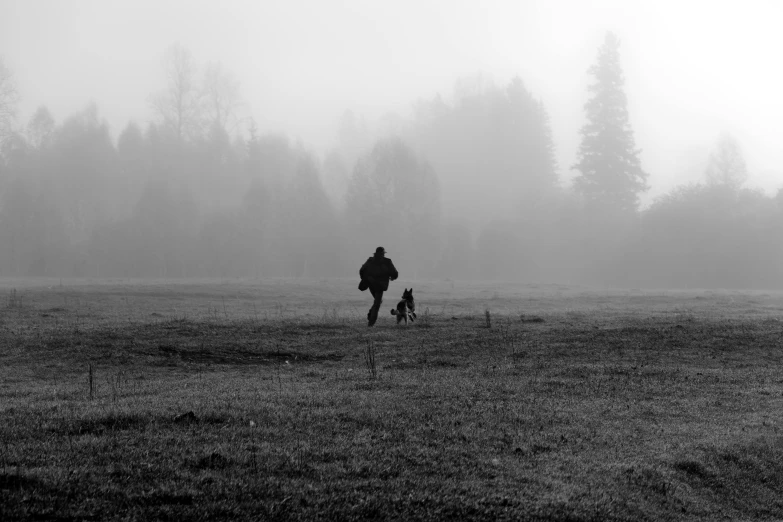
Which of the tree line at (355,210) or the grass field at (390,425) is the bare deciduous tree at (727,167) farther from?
the grass field at (390,425)

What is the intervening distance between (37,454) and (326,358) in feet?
41.3

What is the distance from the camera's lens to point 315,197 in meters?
90.5

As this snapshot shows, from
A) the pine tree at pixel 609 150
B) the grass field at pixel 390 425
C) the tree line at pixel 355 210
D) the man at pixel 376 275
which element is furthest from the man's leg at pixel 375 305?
the pine tree at pixel 609 150

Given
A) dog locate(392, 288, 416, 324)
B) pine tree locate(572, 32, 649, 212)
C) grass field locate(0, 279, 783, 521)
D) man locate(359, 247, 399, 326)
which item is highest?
pine tree locate(572, 32, 649, 212)

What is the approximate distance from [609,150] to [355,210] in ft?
144

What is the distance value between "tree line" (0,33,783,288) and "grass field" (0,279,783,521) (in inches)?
2517

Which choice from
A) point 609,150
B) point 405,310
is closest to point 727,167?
point 609,150

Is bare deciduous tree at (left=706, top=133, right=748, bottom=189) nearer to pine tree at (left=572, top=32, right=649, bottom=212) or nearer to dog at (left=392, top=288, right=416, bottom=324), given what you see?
pine tree at (left=572, top=32, right=649, bottom=212)

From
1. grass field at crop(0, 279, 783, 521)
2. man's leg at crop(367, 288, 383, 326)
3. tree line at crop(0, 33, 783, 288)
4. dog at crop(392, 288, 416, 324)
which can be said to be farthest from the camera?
tree line at crop(0, 33, 783, 288)

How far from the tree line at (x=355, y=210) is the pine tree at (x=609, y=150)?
0.75ft

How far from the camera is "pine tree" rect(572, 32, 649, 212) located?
10550cm

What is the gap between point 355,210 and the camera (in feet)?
298

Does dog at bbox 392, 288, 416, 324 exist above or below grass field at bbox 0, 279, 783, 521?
above

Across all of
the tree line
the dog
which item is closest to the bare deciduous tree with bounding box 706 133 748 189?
the tree line
